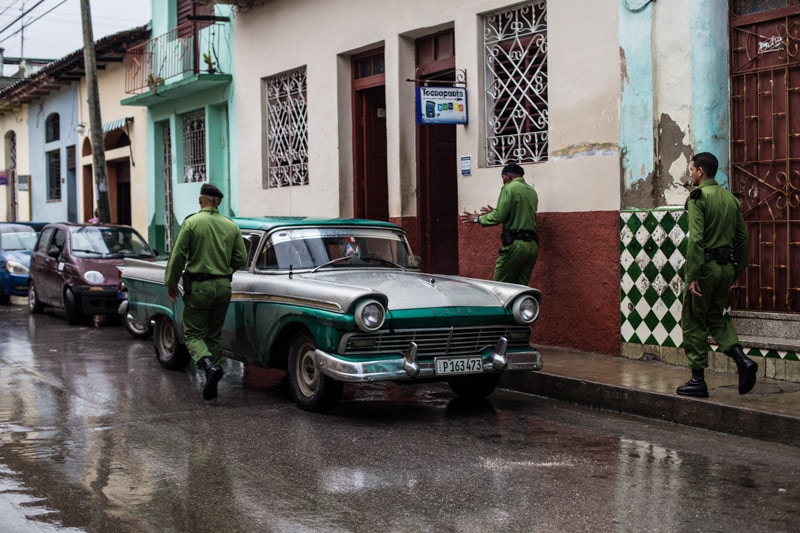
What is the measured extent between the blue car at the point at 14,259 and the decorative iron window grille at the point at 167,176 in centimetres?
335

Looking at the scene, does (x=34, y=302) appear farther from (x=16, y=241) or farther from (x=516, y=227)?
(x=516, y=227)

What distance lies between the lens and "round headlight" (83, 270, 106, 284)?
46.2 ft

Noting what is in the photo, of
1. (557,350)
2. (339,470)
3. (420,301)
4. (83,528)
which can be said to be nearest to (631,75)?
(557,350)

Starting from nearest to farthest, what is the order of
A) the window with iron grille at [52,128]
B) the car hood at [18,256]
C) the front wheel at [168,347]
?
the front wheel at [168,347] → the car hood at [18,256] → the window with iron grille at [52,128]

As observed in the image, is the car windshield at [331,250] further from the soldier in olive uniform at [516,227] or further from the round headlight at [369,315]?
the soldier in olive uniform at [516,227]

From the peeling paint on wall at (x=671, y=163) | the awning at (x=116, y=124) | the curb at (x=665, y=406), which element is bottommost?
the curb at (x=665, y=406)

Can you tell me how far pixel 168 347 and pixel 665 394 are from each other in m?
4.89

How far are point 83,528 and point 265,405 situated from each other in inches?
132

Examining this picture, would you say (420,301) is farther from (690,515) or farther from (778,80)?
(778,80)

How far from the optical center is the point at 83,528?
468 centimetres

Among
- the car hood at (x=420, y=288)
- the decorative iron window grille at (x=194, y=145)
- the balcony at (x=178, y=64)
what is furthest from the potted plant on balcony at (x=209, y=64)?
the car hood at (x=420, y=288)

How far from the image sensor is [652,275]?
379 inches

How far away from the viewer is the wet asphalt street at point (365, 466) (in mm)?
4875

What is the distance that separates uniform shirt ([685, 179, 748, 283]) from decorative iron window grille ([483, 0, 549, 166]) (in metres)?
3.85
